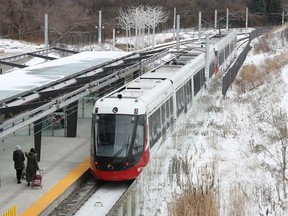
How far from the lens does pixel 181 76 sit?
791 inches

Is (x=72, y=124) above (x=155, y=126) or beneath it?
beneath

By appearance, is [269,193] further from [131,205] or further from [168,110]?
[168,110]

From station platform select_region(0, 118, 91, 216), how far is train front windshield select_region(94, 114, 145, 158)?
4.68 feet

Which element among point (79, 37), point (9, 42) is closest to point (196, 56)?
point (9, 42)

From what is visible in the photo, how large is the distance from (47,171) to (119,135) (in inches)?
113

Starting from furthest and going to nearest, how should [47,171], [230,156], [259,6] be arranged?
1. [259,6]
2. [230,156]
3. [47,171]

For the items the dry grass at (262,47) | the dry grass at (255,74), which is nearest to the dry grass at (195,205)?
the dry grass at (255,74)

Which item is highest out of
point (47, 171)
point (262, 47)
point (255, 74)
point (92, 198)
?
point (262, 47)

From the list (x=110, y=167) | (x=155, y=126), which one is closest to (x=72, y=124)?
(x=155, y=126)

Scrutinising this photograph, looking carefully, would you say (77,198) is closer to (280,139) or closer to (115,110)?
(115,110)

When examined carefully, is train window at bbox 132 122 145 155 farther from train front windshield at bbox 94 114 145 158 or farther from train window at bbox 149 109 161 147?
train window at bbox 149 109 161 147

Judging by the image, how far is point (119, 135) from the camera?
46.3ft

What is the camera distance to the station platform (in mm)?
13023

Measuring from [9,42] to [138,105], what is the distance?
149 ft
